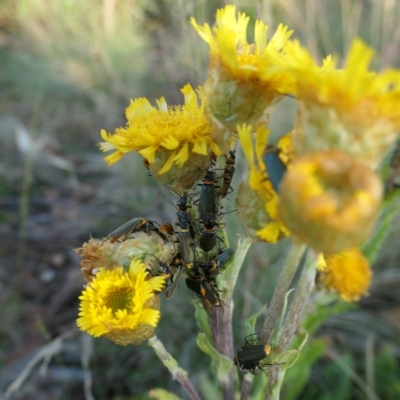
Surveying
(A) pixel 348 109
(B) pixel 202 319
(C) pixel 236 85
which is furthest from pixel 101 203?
(A) pixel 348 109

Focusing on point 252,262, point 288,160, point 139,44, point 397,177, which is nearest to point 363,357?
point 252,262

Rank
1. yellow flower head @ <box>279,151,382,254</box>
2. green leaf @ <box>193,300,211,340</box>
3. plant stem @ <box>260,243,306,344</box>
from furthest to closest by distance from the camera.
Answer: green leaf @ <box>193,300,211,340</box> → plant stem @ <box>260,243,306,344</box> → yellow flower head @ <box>279,151,382,254</box>

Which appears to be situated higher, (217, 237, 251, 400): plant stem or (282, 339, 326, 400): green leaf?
(217, 237, 251, 400): plant stem

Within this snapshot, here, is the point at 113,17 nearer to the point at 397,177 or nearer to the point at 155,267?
the point at 397,177

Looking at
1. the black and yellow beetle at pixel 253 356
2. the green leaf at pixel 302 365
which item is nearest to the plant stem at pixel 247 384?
the black and yellow beetle at pixel 253 356

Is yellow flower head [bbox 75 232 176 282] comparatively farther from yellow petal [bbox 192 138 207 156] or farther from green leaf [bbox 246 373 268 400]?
green leaf [bbox 246 373 268 400]

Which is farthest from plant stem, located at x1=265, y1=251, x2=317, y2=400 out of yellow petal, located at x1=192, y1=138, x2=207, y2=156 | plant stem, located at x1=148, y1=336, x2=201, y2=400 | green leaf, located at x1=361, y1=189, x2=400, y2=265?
green leaf, located at x1=361, y1=189, x2=400, y2=265

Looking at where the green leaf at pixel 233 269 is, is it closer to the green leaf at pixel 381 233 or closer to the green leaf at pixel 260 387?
the green leaf at pixel 260 387
